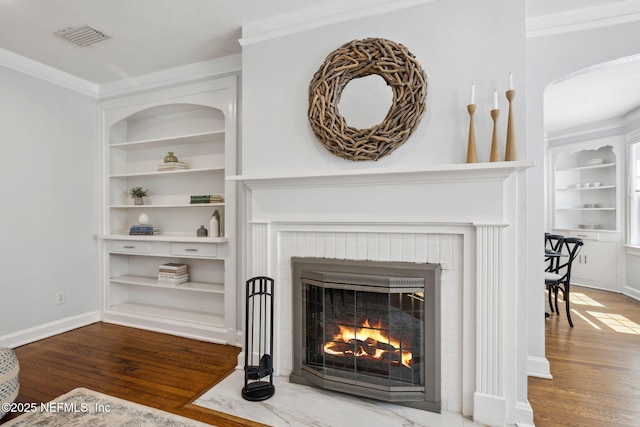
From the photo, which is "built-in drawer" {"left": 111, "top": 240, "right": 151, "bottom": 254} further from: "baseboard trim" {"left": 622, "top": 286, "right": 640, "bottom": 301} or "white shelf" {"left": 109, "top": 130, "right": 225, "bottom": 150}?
"baseboard trim" {"left": 622, "top": 286, "right": 640, "bottom": 301}

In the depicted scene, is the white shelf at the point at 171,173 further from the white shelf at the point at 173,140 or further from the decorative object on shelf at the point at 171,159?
the white shelf at the point at 173,140

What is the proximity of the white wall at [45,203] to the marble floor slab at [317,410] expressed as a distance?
2.19 meters

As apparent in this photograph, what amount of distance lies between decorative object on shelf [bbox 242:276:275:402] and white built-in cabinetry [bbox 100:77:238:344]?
613 mm

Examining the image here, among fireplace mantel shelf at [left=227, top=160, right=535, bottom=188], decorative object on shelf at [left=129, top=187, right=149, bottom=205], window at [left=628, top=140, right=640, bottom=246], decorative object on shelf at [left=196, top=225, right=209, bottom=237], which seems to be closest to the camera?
fireplace mantel shelf at [left=227, top=160, right=535, bottom=188]

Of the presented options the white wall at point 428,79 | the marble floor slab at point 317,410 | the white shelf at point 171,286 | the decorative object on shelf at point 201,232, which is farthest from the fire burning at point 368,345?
the decorative object on shelf at point 201,232

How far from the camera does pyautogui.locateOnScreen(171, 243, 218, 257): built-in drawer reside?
311cm

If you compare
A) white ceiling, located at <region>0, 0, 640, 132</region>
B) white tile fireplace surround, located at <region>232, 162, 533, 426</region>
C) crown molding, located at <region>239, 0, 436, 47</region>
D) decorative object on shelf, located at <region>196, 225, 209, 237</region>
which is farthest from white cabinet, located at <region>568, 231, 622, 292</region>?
decorative object on shelf, located at <region>196, 225, 209, 237</region>

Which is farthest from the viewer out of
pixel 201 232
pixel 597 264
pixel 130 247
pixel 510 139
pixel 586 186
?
pixel 586 186

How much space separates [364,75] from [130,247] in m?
2.96

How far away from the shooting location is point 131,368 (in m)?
2.53

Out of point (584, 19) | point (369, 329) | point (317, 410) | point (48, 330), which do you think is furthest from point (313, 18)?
point (48, 330)

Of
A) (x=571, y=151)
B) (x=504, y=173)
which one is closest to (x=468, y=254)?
(x=504, y=173)

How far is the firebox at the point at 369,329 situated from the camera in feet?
6.50

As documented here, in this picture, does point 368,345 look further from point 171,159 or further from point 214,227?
point 171,159
